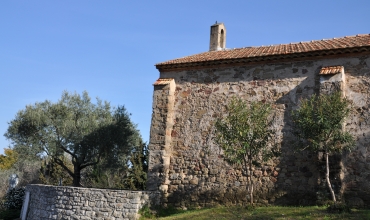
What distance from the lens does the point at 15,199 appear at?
61.1 ft

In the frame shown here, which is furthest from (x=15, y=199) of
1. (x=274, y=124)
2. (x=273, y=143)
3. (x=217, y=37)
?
(x=274, y=124)

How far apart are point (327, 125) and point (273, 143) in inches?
95.1

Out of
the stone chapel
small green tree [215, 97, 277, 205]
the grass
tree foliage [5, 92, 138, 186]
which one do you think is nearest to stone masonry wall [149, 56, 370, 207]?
the stone chapel

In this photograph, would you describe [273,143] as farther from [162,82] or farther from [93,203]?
[93,203]

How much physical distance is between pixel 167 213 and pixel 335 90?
6897 millimetres

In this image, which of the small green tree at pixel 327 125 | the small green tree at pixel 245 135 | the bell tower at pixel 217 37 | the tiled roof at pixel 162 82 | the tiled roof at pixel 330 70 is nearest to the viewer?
the small green tree at pixel 327 125

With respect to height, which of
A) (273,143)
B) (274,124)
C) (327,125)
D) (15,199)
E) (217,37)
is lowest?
(15,199)

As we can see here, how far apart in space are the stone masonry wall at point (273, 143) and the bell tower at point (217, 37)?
414 centimetres

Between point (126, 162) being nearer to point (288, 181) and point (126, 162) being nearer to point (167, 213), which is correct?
point (167, 213)

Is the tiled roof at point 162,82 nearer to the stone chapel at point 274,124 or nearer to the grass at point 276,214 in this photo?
the stone chapel at point 274,124

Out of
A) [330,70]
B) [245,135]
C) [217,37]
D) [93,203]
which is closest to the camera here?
[245,135]

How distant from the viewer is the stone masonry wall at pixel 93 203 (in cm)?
1119

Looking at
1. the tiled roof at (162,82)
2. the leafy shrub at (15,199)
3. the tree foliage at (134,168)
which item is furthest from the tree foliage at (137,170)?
the tiled roof at (162,82)

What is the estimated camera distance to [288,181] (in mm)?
11062
